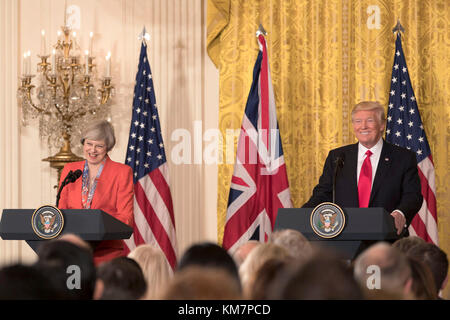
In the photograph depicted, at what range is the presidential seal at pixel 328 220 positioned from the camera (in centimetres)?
376

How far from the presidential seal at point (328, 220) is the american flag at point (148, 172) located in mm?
3130

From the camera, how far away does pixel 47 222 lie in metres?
3.91

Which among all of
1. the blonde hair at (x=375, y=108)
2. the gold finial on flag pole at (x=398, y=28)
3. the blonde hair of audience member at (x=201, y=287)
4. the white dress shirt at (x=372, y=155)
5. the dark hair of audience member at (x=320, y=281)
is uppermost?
the gold finial on flag pole at (x=398, y=28)

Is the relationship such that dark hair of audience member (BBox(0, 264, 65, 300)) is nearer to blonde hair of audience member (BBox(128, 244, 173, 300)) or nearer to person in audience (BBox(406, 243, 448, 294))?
blonde hair of audience member (BBox(128, 244, 173, 300))

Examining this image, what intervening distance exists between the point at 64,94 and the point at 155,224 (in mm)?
1549

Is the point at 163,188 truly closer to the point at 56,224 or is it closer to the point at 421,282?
the point at 56,224

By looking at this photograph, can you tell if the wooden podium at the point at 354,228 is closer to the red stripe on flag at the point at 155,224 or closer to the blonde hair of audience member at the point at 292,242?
the blonde hair of audience member at the point at 292,242

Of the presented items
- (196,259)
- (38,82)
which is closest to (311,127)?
(38,82)

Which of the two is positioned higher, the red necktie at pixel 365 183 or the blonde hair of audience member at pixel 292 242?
the red necktie at pixel 365 183

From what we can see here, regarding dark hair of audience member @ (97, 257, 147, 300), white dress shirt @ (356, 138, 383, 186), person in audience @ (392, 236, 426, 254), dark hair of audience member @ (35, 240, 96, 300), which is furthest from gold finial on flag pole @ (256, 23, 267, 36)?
dark hair of audience member @ (35, 240, 96, 300)

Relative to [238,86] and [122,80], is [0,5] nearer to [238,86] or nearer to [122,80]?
[122,80]

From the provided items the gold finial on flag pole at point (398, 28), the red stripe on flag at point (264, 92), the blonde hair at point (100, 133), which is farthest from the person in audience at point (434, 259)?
the gold finial on flag pole at point (398, 28)

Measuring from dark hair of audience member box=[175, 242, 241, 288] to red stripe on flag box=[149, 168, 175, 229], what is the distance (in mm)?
4471
